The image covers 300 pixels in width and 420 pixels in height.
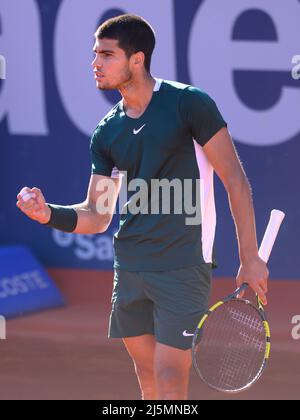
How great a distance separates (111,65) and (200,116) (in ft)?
1.38

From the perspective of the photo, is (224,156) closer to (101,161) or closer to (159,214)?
(159,214)

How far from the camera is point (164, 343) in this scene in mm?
3832

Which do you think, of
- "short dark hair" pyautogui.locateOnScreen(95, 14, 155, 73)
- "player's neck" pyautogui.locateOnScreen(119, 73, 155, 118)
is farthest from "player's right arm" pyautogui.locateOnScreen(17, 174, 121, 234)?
"short dark hair" pyautogui.locateOnScreen(95, 14, 155, 73)

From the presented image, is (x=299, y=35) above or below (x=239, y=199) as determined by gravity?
above

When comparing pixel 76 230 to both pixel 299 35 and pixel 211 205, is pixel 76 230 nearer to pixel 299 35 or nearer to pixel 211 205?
pixel 211 205

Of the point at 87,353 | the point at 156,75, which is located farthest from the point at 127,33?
the point at 156,75

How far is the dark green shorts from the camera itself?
3840mm

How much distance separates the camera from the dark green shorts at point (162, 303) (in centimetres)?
384

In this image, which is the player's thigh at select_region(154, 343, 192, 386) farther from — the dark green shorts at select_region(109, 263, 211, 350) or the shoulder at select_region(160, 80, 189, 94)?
the shoulder at select_region(160, 80, 189, 94)

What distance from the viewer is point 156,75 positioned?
7.41 metres

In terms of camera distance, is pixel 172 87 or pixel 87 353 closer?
pixel 172 87

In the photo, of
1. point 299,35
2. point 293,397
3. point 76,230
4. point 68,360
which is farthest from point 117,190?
point 299,35

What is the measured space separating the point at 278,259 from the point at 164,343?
354 cm

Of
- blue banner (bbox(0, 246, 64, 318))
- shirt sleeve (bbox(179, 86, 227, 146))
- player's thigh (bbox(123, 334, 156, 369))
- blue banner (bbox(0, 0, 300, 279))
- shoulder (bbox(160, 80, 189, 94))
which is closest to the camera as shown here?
shirt sleeve (bbox(179, 86, 227, 146))
